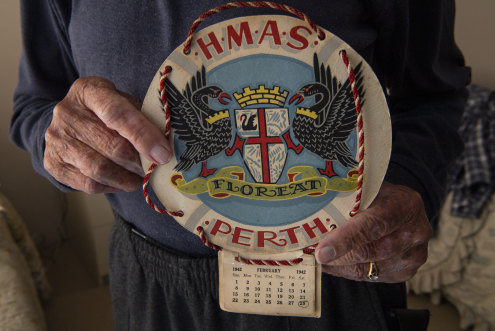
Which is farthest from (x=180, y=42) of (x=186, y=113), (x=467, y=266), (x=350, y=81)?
(x=467, y=266)

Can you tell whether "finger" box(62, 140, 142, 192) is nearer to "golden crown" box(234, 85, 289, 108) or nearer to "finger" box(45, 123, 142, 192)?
"finger" box(45, 123, 142, 192)

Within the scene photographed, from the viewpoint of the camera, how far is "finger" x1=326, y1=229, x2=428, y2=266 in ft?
1.53

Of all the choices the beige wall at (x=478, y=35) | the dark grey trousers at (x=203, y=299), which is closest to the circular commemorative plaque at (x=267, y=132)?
the dark grey trousers at (x=203, y=299)

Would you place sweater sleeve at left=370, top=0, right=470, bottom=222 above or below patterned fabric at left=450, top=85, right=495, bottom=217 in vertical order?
above

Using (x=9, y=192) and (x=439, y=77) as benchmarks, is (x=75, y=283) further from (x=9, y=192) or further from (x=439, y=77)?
(x=439, y=77)

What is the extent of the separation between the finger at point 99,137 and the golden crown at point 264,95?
136 mm

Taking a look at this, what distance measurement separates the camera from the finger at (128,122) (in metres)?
0.42

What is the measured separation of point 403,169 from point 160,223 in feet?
1.20

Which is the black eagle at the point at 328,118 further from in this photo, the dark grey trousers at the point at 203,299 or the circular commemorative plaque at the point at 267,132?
the dark grey trousers at the point at 203,299

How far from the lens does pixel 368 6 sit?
55cm

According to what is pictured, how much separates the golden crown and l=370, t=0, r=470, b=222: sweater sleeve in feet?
0.74

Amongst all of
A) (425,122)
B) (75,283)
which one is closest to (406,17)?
(425,122)

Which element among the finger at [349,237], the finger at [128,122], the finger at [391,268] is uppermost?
the finger at [128,122]

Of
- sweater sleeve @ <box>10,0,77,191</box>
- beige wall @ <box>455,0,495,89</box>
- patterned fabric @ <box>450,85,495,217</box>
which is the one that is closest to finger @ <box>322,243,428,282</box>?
sweater sleeve @ <box>10,0,77,191</box>
